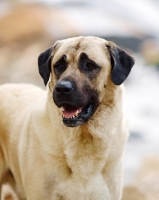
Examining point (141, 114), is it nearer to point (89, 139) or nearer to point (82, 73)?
point (89, 139)

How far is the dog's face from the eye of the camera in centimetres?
367

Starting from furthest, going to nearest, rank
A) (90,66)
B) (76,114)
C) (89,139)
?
(89,139) < (90,66) < (76,114)

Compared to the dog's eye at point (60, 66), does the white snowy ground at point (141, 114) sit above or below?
above

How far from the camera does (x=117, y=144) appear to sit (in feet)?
13.3

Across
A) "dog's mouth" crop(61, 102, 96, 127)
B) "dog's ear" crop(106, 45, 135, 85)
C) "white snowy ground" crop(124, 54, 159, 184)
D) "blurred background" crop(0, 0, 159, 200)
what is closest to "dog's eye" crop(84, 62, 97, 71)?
"dog's ear" crop(106, 45, 135, 85)

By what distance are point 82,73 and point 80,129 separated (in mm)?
432

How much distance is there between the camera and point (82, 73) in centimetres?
381

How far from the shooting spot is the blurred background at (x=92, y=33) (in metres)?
8.05

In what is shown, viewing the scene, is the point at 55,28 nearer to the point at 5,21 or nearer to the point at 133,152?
the point at 5,21

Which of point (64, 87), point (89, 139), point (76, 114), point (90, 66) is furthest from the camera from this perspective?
point (89, 139)

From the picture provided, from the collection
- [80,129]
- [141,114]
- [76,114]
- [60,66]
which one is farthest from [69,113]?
[141,114]

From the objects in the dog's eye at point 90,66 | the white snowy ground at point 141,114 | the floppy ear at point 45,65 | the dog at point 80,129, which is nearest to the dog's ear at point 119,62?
the dog at point 80,129

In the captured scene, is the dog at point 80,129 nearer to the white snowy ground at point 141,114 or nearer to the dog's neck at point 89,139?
the dog's neck at point 89,139

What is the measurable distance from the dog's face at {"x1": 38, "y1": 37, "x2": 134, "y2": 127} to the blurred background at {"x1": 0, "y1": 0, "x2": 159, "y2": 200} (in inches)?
140
